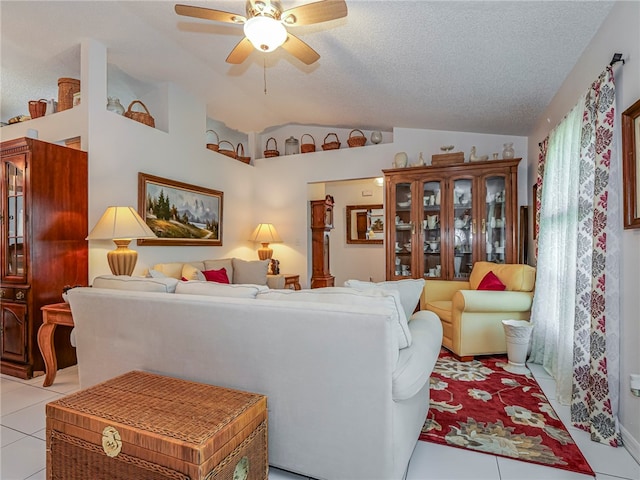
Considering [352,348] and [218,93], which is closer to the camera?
[352,348]

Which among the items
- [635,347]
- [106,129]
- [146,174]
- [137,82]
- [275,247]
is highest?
[137,82]

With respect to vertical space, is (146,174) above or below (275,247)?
above

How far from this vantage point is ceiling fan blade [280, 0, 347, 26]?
2.06 meters

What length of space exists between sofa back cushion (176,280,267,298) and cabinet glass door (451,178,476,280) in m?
3.08

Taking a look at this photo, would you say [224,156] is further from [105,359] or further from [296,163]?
[105,359]

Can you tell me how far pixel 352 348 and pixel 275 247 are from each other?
4.51 m

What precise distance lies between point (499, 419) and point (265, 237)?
408 cm

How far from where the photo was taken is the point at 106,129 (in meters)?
3.47

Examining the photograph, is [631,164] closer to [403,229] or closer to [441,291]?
[441,291]

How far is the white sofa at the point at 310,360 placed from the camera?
4.50ft

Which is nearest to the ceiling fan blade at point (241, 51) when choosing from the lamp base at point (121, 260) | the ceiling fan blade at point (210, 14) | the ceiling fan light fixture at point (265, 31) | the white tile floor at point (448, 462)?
the ceiling fan blade at point (210, 14)

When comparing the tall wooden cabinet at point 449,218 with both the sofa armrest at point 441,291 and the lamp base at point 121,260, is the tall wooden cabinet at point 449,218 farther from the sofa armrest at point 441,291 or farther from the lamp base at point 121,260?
the lamp base at point 121,260

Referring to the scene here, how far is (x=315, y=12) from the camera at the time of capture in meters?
2.16

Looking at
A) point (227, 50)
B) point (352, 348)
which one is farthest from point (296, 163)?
point (352, 348)
